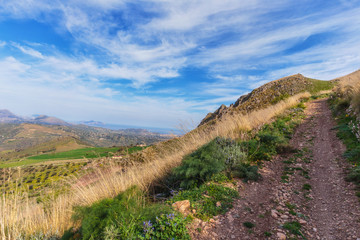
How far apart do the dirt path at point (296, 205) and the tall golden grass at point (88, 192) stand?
2.38 m

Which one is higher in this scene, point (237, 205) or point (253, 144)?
point (253, 144)

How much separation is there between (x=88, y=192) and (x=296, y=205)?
4754 millimetres

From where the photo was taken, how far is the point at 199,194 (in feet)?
12.0

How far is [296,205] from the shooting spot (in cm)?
339

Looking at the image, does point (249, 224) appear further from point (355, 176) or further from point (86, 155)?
point (86, 155)

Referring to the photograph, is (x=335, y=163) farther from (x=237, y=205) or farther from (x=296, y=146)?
(x=237, y=205)

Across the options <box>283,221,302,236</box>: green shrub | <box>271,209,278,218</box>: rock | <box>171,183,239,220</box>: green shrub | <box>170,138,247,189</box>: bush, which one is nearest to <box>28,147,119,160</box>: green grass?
<box>170,138,247,189</box>: bush

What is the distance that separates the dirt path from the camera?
8.73ft

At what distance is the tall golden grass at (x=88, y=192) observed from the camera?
9.48ft

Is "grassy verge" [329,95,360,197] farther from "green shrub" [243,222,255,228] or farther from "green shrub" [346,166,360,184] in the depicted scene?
"green shrub" [243,222,255,228]

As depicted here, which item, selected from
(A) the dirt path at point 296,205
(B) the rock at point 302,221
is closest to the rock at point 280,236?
(A) the dirt path at point 296,205

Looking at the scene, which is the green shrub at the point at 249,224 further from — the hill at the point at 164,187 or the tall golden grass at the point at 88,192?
the tall golden grass at the point at 88,192

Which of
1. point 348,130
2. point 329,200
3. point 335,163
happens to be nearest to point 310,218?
point 329,200

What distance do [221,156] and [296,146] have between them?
13.6 ft
